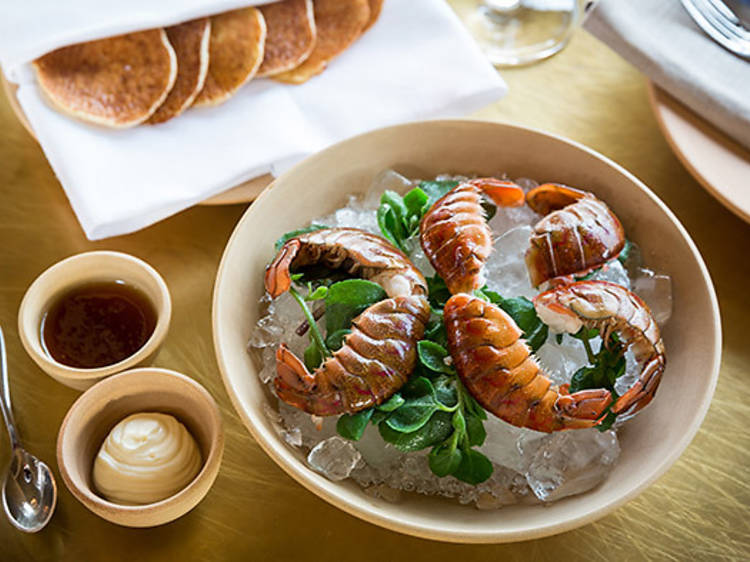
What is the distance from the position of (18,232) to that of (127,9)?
55cm

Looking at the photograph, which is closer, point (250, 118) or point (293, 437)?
point (293, 437)

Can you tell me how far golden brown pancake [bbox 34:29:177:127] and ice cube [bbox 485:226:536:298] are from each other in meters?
0.81

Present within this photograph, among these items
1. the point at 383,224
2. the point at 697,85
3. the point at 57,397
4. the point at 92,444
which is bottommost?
the point at 57,397

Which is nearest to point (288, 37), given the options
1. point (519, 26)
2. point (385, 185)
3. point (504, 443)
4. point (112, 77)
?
point (112, 77)

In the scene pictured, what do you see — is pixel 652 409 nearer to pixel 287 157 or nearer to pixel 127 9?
pixel 287 157

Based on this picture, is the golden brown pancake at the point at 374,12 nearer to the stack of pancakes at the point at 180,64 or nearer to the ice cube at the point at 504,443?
the stack of pancakes at the point at 180,64

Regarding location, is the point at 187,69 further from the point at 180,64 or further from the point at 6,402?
the point at 6,402

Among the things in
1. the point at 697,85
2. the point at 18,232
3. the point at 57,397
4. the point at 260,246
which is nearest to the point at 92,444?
the point at 57,397

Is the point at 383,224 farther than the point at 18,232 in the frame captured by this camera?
No

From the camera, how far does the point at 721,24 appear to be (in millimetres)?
1745

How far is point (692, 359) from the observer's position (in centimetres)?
125

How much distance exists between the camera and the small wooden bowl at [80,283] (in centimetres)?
129

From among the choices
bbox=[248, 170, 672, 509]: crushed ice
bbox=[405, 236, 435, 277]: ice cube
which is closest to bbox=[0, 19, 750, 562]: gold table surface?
bbox=[248, 170, 672, 509]: crushed ice

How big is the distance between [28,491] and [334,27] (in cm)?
122
